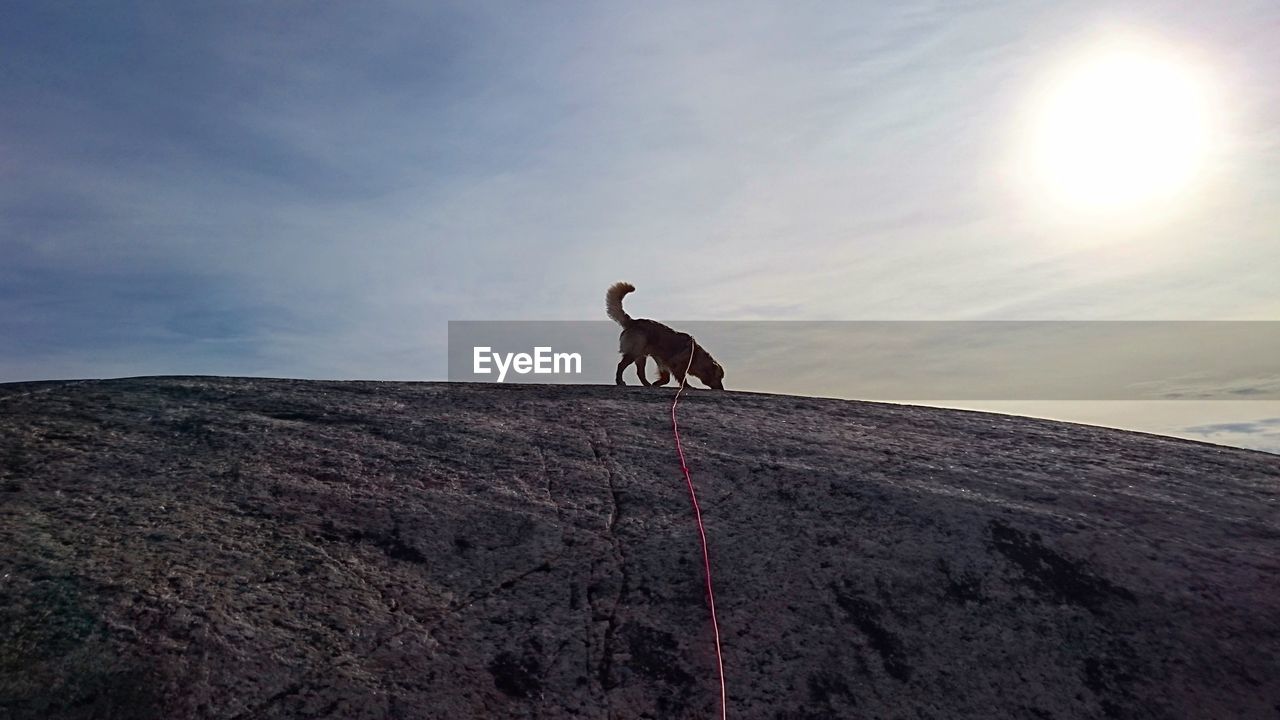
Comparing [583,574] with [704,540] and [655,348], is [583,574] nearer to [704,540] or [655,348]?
[704,540]

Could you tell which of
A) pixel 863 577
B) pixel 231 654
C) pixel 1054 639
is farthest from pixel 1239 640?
pixel 231 654

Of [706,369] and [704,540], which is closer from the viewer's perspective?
[704,540]

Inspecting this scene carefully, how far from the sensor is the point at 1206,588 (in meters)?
4.79

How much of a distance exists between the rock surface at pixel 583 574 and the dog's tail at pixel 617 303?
216 inches

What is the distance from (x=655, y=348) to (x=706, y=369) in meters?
0.94

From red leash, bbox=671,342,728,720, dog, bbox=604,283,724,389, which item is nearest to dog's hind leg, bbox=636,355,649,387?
dog, bbox=604,283,724,389

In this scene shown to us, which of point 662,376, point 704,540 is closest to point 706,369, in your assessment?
point 662,376

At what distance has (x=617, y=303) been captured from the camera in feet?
39.1

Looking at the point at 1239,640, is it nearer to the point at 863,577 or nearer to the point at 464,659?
the point at 863,577

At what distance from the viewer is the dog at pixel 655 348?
11.9 metres

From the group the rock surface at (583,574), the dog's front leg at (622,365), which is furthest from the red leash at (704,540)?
the dog's front leg at (622,365)

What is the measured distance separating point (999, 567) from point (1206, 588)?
3.94 feet

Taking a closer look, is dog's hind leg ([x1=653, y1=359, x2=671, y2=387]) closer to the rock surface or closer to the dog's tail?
the dog's tail

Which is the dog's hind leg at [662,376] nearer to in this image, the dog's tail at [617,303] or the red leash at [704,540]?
the dog's tail at [617,303]
